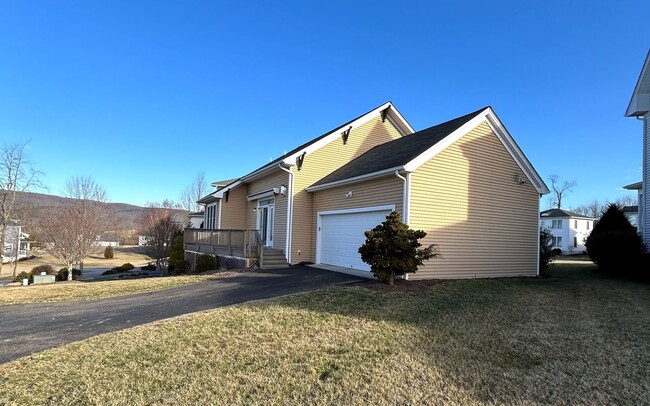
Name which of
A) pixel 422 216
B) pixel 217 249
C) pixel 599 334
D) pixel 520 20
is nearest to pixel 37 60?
pixel 217 249

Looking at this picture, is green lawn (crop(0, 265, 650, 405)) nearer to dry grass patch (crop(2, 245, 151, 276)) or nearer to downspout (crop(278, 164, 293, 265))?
downspout (crop(278, 164, 293, 265))

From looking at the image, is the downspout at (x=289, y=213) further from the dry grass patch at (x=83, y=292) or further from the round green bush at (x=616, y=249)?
the round green bush at (x=616, y=249)

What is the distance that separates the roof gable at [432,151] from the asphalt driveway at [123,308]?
379cm

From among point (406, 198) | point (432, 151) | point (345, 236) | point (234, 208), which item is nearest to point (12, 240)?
point (234, 208)

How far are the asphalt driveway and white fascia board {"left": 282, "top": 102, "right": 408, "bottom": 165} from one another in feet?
18.5

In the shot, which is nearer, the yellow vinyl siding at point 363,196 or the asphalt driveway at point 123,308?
the asphalt driveway at point 123,308

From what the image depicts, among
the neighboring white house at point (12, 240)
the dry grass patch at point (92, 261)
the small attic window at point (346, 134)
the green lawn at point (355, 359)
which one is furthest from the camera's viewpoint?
the dry grass patch at point (92, 261)

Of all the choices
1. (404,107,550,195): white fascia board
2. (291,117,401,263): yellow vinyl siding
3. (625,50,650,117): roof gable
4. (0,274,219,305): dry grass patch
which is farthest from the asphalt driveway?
(625,50,650,117): roof gable

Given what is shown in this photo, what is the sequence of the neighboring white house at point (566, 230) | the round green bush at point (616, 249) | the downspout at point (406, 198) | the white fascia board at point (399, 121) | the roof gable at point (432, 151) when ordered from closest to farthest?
the downspout at point (406, 198) < the roof gable at point (432, 151) < the round green bush at point (616, 249) < the white fascia board at point (399, 121) < the neighboring white house at point (566, 230)

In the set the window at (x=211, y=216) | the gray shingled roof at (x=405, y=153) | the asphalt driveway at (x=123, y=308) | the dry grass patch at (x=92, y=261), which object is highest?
the gray shingled roof at (x=405, y=153)

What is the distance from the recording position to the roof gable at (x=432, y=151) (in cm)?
1194

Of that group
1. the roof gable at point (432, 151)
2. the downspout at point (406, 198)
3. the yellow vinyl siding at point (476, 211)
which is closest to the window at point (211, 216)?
the roof gable at point (432, 151)

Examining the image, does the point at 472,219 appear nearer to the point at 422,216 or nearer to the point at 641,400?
the point at 422,216

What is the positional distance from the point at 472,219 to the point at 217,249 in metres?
11.7
